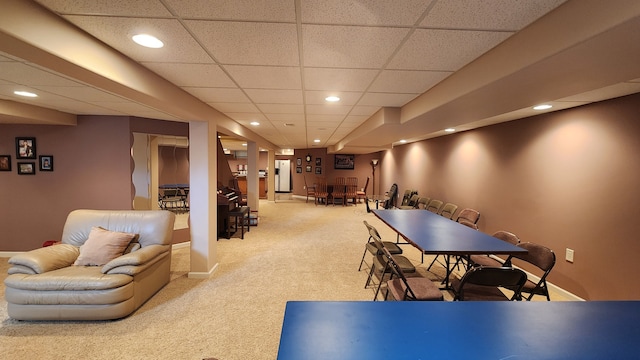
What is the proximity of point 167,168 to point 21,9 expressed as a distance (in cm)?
443

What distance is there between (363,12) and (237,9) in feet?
2.14

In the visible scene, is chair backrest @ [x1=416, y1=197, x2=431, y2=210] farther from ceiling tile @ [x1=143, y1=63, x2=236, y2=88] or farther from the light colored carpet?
ceiling tile @ [x1=143, y1=63, x2=236, y2=88]

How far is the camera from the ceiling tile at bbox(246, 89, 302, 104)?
2.72 meters

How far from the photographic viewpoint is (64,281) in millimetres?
2434

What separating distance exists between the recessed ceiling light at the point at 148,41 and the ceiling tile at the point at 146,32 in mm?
30

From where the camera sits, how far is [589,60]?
1385mm

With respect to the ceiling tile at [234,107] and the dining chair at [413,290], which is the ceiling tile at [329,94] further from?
the dining chair at [413,290]

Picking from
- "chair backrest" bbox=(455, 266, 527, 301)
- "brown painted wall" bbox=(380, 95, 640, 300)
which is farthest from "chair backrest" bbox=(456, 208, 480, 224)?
"chair backrest" bbox=(455, 266, 527, 301)

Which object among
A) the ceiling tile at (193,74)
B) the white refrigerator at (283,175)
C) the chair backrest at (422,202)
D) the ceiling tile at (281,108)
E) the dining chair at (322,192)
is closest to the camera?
the ceiling tile at (193,74)

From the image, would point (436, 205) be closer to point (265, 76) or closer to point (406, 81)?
point (406, 81)

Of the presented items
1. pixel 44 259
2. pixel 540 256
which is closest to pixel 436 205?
pixel 540 256

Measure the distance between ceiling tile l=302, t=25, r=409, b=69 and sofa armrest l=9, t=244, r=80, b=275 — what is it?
3.31m

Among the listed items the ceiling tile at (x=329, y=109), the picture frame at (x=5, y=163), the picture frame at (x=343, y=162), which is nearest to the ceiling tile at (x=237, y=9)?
the ceiling tile at (x=329, y=109)

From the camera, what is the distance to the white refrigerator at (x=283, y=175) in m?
14.3
